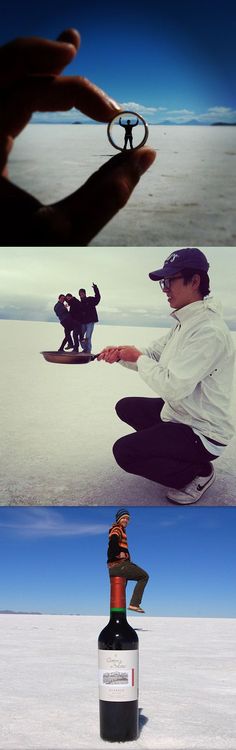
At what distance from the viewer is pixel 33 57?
3842 mm

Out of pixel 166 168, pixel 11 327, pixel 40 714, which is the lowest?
pixel 40 714

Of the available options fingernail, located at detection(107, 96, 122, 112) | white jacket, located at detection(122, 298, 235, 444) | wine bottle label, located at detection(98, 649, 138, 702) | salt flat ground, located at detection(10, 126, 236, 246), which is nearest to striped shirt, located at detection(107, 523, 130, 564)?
wine bottle label, located at detection(98, 649, 138, 702)

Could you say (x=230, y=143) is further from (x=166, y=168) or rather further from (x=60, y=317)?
(x=60, y=317)

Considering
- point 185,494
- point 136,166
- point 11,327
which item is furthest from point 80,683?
point 136,166

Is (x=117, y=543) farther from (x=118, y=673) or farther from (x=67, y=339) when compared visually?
(x=67, y=339)

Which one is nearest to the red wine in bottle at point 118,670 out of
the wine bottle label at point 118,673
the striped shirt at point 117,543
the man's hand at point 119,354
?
the wine bottle label at point 118,673

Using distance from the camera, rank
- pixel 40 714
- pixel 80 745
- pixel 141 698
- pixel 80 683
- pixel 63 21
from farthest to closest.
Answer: pixel 63 21
pixel 80 683
pixel 141 698
pixel 40 714
pixel 80 745

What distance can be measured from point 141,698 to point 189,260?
1659 millimetres

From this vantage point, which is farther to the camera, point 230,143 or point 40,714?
point 230,143

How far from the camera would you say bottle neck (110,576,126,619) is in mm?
2738

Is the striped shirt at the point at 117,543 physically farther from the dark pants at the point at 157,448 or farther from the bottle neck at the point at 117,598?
the dark pants at the point at 157,448

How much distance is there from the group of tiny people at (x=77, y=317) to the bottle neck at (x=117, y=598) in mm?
1622

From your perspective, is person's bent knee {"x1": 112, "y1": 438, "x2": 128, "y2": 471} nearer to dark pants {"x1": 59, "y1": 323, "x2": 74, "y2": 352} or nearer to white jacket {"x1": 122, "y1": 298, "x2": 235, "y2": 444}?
white jacket {"x1": 122, "y1": 298, "x2": 235, "y2": 444}

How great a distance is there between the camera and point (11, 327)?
426 centimetres
